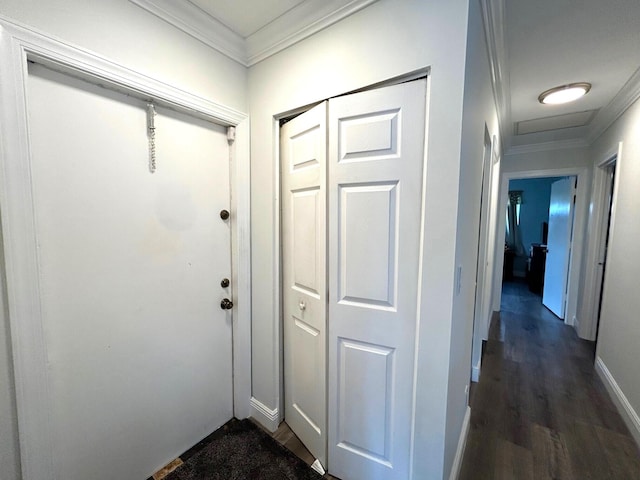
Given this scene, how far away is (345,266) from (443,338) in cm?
52

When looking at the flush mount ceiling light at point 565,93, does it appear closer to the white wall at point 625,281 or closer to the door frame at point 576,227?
the white wall at point 625,281

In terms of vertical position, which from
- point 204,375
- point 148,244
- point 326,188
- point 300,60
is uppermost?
point 300,60

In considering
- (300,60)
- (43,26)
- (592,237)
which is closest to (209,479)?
(43,26)

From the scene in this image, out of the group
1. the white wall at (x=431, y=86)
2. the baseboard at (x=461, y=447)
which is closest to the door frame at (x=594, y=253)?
the baseboard at (x=461, y=447)

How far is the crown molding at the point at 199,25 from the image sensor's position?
47.8 inches

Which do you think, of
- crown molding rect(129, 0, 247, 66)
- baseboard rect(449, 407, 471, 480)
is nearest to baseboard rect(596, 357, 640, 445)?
baseboard rect(449, 407, 471, 480)

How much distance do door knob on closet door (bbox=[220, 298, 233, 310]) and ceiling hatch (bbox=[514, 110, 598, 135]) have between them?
3496 millimetres

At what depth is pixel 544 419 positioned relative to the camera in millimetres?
1849

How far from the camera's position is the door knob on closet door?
1.65 meters

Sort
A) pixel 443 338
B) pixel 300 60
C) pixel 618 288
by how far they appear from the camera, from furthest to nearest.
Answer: pixel 618 288, pixel 300 60, pixel 443 338

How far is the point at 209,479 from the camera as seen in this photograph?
1358 mm

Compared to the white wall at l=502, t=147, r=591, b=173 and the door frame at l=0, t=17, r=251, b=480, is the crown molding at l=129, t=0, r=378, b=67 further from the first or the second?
the white wall at l=502, t=147, r=591, b=173

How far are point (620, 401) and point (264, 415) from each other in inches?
103

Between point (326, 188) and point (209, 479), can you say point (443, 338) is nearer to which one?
point (326, 188)
